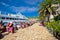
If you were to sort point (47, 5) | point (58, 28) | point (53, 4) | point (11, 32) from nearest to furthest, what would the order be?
1. point (58, 28)
2. point (11, 32)
3. point (53, 4)
4. point (47, 5)

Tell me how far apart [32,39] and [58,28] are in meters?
2.95

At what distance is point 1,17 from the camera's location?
6531 centimetres

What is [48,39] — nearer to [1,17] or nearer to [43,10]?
[43,10]

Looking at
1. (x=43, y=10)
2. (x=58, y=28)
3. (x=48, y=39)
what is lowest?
(x=48, y=39)

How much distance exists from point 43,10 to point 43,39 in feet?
106

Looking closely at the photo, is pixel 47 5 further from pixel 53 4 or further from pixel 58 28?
pixel 58 28

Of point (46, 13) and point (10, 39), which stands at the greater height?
point (46, 13)

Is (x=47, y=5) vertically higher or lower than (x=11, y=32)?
higher

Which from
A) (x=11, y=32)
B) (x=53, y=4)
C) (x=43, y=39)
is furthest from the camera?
(x=53, y=4)

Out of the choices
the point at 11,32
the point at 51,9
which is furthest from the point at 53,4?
the point at 11,32

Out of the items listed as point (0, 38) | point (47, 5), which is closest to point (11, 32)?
point (0, 38)

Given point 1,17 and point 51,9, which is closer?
point 51,9

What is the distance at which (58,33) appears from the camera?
15172 millimetres

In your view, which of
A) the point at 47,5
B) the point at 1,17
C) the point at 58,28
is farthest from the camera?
the point at 1,17
